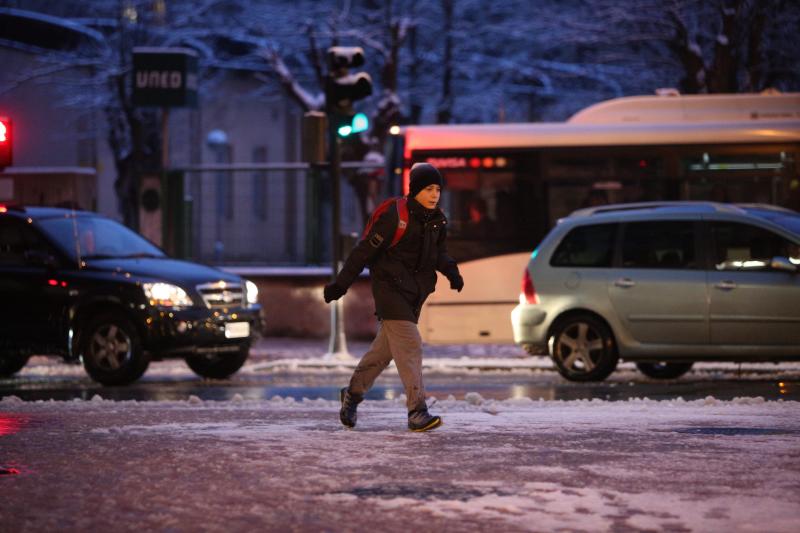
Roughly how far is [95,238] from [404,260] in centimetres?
777

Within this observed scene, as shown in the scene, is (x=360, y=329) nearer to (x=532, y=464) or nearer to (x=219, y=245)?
(x=219, y=245)

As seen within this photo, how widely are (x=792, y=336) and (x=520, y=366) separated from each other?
4.17 m

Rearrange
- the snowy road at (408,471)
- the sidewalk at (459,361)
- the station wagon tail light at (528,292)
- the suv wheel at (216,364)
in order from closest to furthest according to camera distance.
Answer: the snowy road at (408,471)
the station wagon tail light at (528,292)
the suv wheel at (216,364)
the sidewalk at (459,361)

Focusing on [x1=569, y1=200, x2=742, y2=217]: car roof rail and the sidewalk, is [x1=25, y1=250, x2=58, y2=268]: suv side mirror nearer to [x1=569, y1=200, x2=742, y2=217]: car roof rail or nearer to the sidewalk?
the sidewalk

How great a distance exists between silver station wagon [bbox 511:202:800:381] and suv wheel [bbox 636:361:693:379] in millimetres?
275

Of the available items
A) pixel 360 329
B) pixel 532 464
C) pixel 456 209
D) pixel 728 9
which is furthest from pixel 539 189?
pixel 532 464

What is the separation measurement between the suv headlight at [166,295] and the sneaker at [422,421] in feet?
21.3

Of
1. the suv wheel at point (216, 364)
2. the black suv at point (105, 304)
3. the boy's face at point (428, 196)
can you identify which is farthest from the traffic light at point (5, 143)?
the suv wheel at point (216, 364)

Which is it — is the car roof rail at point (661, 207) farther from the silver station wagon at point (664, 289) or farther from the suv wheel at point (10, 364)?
A: the suv wheel at point (10, 364)

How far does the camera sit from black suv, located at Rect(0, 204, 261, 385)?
1622cm

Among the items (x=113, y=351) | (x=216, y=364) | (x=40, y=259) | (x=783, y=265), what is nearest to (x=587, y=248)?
(x=783, y=265)

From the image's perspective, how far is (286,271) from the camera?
24.4m

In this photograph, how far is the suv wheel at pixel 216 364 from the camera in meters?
17.3

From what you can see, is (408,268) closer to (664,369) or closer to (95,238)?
(664,369)
